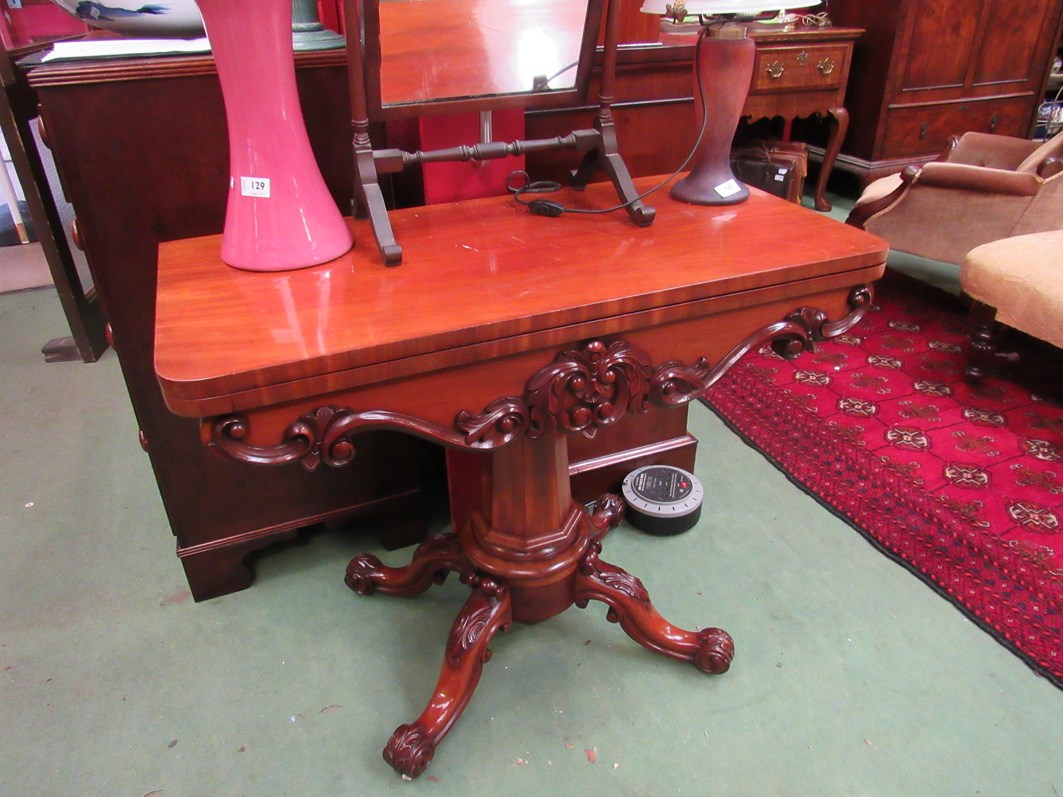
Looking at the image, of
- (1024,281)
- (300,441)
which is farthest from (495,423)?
(1024,281)

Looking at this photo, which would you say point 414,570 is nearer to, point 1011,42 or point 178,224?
point 178,224

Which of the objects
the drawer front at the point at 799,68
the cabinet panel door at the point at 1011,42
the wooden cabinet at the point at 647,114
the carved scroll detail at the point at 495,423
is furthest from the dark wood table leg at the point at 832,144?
the carved scroll detail at the point at 495,423

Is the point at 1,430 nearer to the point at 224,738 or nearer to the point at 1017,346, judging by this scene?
the point at 224,738

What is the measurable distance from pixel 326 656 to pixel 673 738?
0.63 meters

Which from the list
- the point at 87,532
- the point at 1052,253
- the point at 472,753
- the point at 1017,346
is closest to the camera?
the point at 472,753

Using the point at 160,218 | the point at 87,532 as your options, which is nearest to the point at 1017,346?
the point at 160,218

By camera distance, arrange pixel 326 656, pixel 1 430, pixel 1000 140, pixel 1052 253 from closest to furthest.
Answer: pixel 326 656 → pixel 1052 253 → pixel 1 430 → pixel 1000 140

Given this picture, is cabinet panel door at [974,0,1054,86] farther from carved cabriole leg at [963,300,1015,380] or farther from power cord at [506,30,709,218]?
power cord at [506,30,709,218]

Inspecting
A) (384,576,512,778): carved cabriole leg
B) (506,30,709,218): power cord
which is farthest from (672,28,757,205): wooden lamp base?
(384,576,512,778): carved cabriole leg

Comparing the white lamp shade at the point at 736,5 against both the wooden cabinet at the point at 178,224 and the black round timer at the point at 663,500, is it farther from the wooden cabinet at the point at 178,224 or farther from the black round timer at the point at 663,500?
the black round timer at the point at 663,500

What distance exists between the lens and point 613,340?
34.4 inches

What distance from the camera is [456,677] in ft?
3.82

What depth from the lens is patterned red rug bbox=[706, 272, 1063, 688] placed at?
4.69 ft

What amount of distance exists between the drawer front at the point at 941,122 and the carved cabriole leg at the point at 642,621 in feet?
9.82
